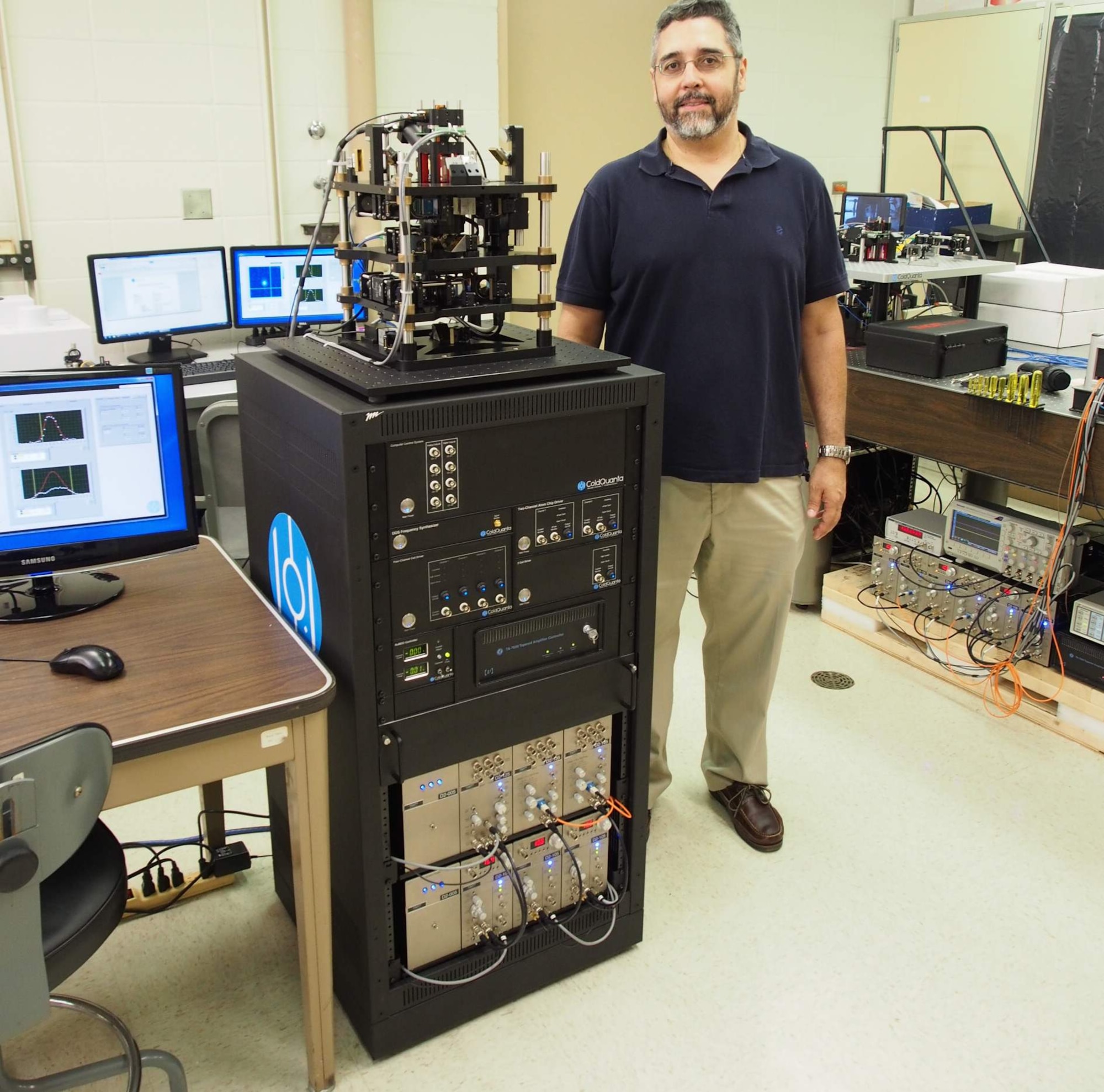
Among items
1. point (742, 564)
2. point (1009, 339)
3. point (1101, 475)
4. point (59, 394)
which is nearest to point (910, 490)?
point (1009, 339)

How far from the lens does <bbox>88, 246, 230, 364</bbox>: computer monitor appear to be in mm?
3695

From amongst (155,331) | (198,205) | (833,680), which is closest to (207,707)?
(833,680)

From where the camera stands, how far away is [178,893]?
2.19m

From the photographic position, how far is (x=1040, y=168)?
5230mm

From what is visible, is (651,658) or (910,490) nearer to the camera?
(651,658)

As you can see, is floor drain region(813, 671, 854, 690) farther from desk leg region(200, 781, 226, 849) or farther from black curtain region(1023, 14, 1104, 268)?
black curtain region(1023, 14, 1104, 268)

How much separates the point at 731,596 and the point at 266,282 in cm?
253

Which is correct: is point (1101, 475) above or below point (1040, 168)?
below

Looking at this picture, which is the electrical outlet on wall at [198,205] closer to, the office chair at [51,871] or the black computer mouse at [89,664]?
the black computer mouse at [89,664]

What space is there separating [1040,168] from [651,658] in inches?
177

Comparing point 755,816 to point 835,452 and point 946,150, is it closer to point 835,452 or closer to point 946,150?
point 835,452

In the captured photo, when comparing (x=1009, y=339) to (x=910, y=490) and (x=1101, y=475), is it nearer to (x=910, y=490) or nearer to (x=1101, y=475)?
(x=910, y=490)

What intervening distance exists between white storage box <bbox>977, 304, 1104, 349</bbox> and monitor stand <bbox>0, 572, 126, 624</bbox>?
2.79m

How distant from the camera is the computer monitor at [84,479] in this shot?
5.83ft
